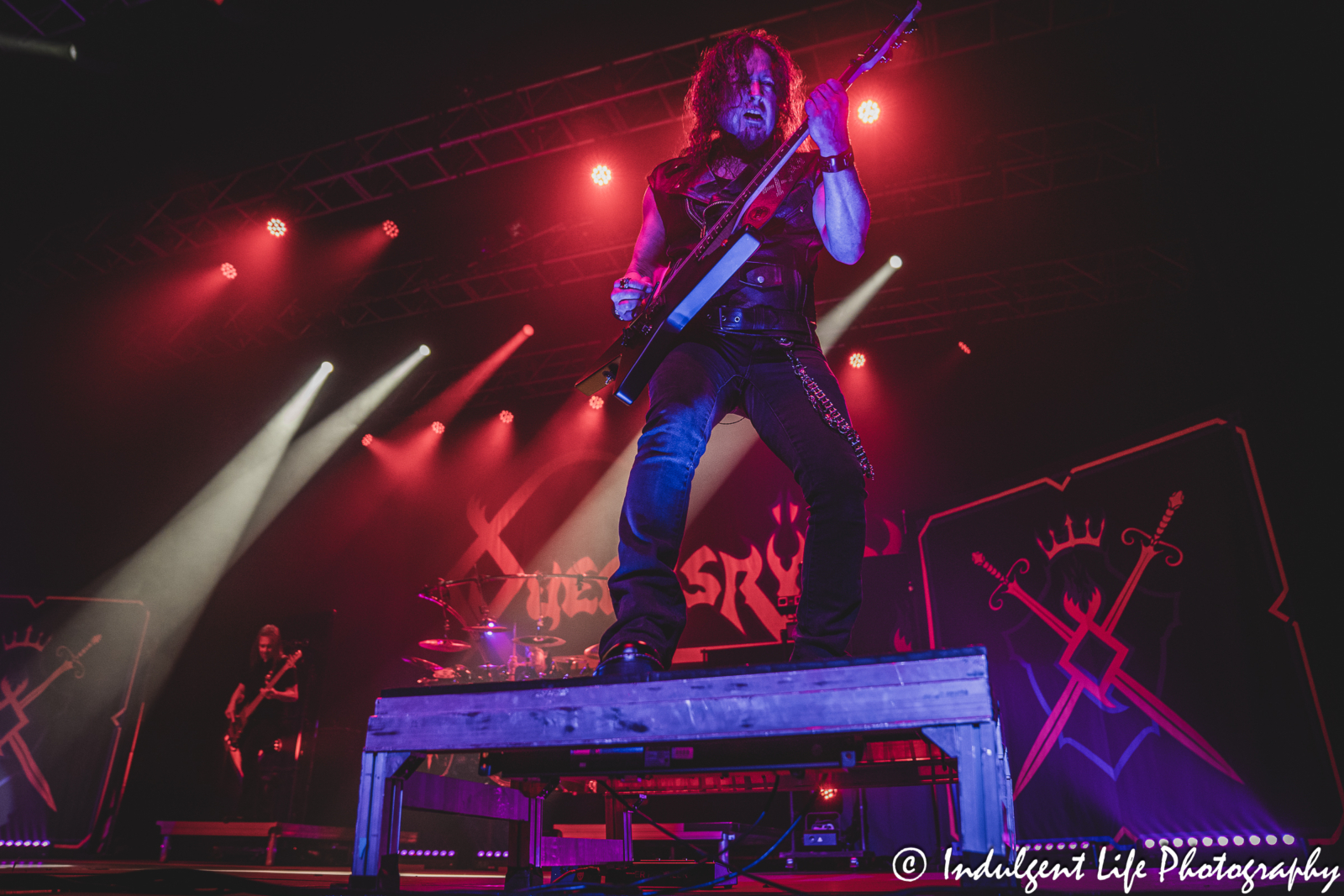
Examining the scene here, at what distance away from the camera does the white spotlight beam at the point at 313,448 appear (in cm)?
1020

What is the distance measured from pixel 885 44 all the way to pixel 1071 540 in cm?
436

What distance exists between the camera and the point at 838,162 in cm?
201

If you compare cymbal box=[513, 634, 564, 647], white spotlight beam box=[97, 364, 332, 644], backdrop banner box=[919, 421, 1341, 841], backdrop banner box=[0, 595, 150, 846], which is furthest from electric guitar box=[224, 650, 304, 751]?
backdrop banner box=[919, 421, 1341, 841]

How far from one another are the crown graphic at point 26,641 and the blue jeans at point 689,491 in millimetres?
9257

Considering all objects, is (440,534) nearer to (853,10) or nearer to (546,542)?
(546,542)

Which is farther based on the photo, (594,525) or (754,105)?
(594,525)

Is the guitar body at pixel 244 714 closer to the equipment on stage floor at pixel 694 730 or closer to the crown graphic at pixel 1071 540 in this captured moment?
the crown graphic at pixel 1071 540

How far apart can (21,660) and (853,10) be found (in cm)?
996

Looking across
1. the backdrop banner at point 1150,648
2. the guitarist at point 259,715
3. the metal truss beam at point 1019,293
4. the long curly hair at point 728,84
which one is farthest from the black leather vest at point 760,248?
the guitarist at point 259,715

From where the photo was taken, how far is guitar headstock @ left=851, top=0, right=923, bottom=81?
87.4 inches

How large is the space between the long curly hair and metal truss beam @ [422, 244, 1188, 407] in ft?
16.8

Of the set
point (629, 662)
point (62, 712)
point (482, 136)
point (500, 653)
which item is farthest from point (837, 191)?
point (62, 712)

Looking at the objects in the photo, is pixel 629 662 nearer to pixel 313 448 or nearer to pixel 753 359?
pixel 753 359

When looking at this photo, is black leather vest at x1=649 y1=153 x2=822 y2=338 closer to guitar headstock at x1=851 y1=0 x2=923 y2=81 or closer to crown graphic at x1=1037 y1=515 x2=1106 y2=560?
guitar headstock at x1=851 y1=0 x2=923 y2=81
